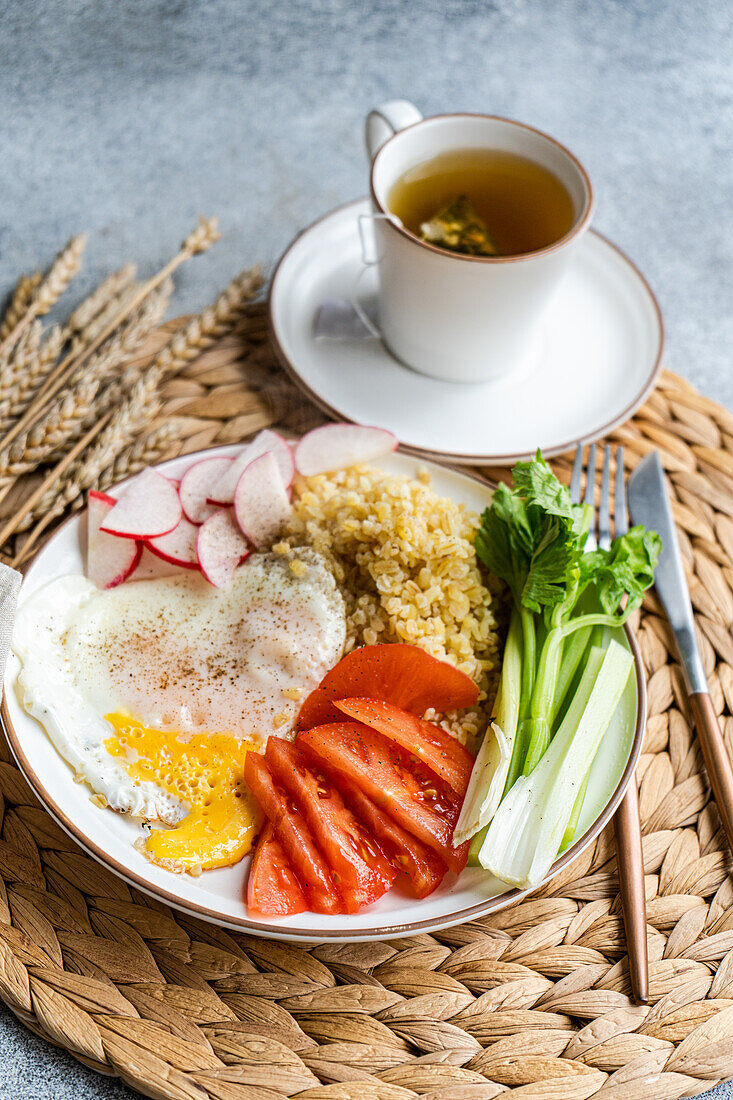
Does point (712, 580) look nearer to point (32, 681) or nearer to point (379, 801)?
point (379, 801)

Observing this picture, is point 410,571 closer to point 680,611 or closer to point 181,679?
point 181,679

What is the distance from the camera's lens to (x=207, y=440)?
2842mm

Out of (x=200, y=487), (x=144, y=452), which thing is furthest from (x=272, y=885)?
(x=144, y=452)

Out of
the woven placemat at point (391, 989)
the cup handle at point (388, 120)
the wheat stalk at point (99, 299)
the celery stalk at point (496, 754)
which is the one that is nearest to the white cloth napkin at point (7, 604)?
the woven placemat at point (391, 989)

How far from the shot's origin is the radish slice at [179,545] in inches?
91.4

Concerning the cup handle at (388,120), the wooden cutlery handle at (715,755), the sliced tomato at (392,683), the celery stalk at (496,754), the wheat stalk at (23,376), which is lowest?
the wooden cutlery handle at (715,755)

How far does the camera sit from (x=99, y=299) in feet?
10.1

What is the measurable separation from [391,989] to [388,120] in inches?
91.1

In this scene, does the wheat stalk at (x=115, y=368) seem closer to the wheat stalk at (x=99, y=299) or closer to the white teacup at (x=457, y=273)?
the wheat stalk at (x=99, y=299)

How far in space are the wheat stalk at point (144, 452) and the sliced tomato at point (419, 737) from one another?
96 cm

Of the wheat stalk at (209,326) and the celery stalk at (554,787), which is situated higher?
the wheat stalk at (209,326)

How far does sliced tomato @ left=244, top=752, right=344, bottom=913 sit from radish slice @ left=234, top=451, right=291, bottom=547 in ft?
2.04

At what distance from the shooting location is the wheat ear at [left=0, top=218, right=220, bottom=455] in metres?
2.74

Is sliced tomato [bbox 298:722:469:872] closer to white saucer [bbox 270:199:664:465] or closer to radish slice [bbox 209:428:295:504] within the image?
radish slice [bbox 209:428:295:504]
